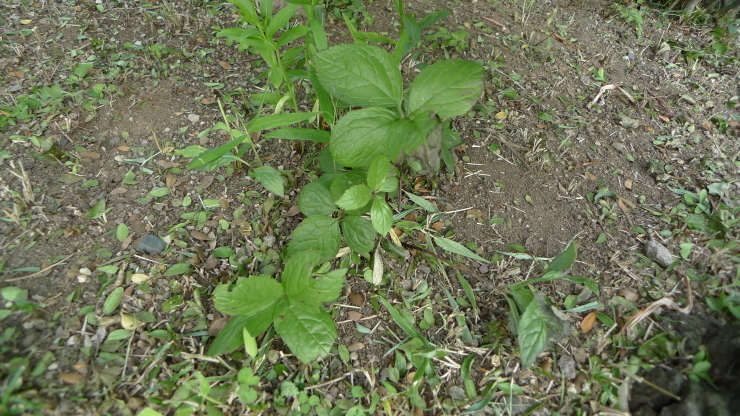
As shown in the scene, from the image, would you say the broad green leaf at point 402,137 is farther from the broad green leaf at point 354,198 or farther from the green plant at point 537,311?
the green plant at point 537,311

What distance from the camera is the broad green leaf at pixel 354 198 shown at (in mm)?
1628

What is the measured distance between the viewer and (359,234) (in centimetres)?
175

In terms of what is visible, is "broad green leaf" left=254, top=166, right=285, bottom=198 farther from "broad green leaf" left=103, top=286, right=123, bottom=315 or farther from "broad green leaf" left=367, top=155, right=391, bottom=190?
"broad green leaf" left=103, top=286, right=123, bottom=315

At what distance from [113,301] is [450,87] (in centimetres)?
142

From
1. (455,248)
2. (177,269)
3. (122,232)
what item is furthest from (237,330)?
(455,248)

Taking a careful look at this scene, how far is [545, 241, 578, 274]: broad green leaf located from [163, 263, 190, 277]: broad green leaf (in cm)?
137

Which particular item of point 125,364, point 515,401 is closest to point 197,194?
point 125,364

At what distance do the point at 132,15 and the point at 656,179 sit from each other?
2.89m

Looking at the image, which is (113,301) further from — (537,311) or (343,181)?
(537,311)

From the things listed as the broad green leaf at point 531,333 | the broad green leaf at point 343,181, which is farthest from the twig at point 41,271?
the broad green leaf at point 531,333

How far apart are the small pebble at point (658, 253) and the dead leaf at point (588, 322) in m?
0.37

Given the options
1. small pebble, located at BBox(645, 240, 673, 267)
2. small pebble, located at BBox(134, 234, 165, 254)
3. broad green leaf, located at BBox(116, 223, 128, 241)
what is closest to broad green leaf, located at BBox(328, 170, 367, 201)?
small pebble, located at BBox(134, 234, 165, 254)

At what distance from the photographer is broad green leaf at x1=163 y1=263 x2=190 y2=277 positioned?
172 cm

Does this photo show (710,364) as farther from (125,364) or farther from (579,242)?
(125,364)
